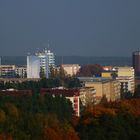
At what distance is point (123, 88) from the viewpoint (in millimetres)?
53906

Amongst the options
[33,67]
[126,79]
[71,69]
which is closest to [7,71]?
[33,67]

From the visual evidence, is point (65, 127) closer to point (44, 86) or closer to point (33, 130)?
point (33, 130)

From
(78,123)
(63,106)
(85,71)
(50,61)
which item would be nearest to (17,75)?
(50,61)

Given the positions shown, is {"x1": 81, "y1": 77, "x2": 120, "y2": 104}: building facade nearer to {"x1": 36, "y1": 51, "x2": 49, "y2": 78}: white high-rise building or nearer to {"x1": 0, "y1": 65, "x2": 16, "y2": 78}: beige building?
{"x1": 36, "y1": 51, "x2": 49, "y2": 78}: white high-rise building

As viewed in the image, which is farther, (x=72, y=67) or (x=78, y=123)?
(x=72, y=67)

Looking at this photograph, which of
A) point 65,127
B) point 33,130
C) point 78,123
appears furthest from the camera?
point 78,123

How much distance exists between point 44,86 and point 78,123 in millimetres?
20607

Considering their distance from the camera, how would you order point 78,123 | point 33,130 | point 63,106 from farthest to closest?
point 63,106, point 78,123, point 33,130

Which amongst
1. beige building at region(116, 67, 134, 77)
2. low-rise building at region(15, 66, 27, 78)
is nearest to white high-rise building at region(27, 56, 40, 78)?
low-rise building at region(15, 66, 27, 78)

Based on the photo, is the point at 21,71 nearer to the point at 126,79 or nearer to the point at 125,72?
the point at 125,72

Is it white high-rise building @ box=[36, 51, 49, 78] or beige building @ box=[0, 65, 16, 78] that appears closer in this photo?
white high-rise building @ box=[36, 51, 49, 78]

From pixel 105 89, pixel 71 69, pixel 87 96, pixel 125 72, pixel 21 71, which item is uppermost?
pixel 71 69

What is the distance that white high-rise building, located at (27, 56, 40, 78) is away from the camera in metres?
58.4

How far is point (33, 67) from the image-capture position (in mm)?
59375
